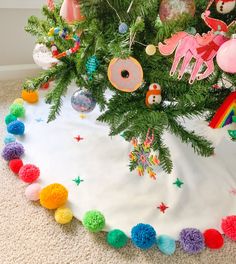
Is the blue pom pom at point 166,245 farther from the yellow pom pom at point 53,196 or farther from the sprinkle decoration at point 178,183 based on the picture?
the yellow pom pom at point 53,196

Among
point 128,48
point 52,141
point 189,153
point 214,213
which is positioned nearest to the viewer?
point 128,48

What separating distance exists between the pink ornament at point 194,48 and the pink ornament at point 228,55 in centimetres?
3

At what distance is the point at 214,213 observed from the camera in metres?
0.87

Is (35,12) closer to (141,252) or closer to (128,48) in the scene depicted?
(128,48)

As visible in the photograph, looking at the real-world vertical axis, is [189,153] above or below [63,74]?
below

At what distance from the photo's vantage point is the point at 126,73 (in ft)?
2.06

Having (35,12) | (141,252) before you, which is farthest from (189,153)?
(35,12)

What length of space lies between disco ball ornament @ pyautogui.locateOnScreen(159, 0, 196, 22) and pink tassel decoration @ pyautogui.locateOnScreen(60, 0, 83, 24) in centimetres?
17

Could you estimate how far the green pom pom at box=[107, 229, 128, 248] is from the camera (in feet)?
Result: 2.59

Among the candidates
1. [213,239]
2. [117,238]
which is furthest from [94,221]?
[213,239]

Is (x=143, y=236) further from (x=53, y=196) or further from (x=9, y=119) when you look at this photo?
(x=9, y=119)

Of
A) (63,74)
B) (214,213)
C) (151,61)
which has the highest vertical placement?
(151,61)

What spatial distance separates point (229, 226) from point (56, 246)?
0.45 meters

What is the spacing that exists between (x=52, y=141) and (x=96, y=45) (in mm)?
545
